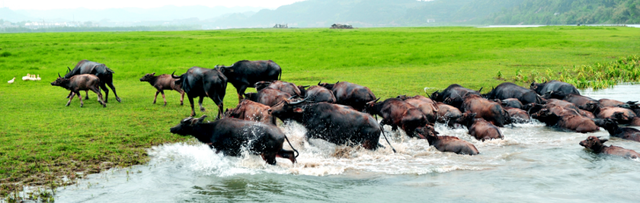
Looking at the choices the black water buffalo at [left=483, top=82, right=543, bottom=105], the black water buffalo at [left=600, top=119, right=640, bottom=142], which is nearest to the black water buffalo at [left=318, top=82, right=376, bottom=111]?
the black water buffalo at [left=483, top=82, right=543, bottom=105]

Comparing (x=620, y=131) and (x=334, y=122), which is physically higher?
(x=334, y=122)

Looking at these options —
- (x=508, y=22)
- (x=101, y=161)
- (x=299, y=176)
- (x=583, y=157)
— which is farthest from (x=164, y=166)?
(x=508, y=22)

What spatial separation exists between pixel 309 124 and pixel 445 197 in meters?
3.24

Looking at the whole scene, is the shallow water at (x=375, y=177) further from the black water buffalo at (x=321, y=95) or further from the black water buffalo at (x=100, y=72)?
the black water buffalo at (x=100, y=72)

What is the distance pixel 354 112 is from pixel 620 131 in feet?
18.9

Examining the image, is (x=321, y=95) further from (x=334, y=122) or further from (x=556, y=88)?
(x=556, y=88)

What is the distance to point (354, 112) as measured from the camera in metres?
9.19

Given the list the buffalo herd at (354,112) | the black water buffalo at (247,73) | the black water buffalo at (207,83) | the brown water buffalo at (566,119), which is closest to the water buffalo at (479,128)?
the buffalo herd at (354,112)

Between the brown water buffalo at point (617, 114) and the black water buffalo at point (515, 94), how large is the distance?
1.52m

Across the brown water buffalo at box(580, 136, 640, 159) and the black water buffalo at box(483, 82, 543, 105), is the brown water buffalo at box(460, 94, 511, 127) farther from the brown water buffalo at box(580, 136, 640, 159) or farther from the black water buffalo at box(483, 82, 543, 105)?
the brown water buffalo at box(580, 136, 640, 159)

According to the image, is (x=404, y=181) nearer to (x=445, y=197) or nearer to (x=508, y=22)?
(x=445, y=197)

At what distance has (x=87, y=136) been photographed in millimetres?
9797

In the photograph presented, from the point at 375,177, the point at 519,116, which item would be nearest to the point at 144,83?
the point at 519,116

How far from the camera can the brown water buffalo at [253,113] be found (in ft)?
31.0
